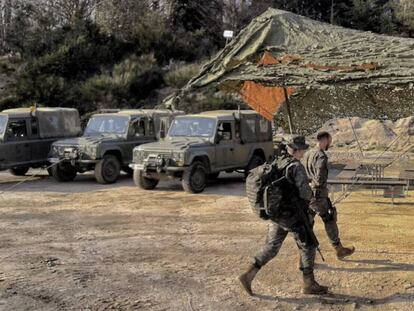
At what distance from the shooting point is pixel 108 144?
14047mm

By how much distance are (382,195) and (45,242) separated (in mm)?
6835

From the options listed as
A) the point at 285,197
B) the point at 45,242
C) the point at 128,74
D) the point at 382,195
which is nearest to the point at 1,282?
the point at 45,242

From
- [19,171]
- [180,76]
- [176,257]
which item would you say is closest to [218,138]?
[19,171]

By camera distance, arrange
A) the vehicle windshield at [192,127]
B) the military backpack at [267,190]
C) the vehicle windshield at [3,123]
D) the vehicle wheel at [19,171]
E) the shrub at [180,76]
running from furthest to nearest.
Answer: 1. the shrub at [180,76]
2. the vehicle wheel at [19,171]
3. the vehicle windshield at [3,123]
4. the vehicle windshield at [192,127]
5. the military backpack at [267,190]

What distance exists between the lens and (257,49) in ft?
32.4

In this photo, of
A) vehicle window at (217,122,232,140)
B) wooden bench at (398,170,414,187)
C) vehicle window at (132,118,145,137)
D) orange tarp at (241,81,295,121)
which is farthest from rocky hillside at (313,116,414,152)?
wooden bench at (398,170,414,187)

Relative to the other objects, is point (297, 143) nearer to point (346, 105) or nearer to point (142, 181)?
point (346, 105)

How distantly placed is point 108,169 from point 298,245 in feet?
28.7

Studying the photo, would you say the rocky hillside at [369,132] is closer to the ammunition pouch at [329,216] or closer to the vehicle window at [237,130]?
the vehicle window at [237,130]

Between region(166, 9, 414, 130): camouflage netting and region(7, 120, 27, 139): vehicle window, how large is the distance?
19.3 ft

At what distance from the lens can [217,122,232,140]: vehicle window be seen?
1361cm

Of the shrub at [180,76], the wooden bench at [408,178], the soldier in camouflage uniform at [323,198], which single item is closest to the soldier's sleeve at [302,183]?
the soldier in camouflage uniform at [323,198]

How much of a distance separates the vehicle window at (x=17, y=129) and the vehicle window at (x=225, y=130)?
15.5 ft

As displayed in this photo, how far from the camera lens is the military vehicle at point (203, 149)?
12430 mm
